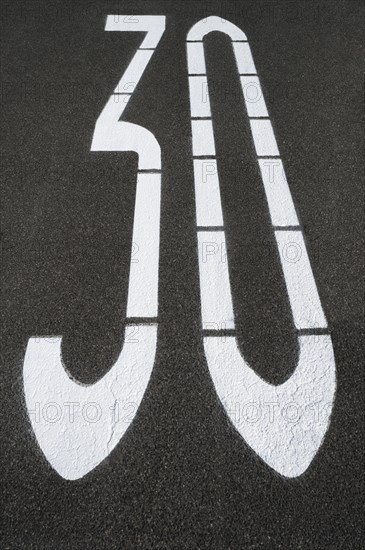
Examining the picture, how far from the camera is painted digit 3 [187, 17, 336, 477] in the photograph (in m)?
2.26

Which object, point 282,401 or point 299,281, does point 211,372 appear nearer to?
point 282,401

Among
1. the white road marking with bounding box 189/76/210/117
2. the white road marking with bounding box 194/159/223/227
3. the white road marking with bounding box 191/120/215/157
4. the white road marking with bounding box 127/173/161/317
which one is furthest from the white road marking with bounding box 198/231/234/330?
the white road marking with bounding box 189/76/210/117

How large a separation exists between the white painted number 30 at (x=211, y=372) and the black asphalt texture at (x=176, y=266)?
0.05 meters

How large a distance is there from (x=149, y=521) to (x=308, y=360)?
108 cm

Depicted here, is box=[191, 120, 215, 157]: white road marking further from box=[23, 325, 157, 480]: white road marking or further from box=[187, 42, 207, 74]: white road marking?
box=[23, 325, 157, 480]: white road marking

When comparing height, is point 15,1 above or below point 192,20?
above

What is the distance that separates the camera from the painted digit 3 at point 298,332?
2.26 meters

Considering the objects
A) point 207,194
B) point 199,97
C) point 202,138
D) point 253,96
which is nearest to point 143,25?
point 199,97

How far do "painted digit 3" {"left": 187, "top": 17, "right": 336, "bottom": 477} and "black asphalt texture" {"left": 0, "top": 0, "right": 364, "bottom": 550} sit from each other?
51 millimetres

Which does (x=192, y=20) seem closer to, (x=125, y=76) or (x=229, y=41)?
(x=229, y=41)

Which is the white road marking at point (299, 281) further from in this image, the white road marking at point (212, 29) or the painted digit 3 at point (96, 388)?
the white road marking at point (212, 29)

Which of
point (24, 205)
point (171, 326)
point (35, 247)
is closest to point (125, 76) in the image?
point (24, 205)

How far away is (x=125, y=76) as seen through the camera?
443cm

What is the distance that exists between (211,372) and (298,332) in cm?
53
